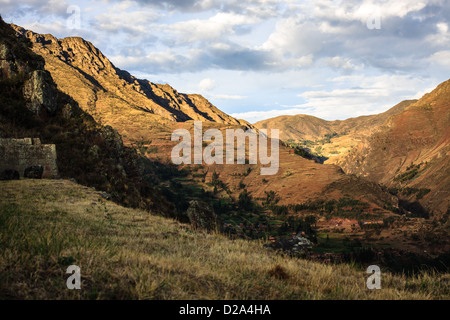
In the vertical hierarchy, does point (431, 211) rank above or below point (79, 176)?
below

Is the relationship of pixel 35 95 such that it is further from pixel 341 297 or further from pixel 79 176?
pixel 341 297

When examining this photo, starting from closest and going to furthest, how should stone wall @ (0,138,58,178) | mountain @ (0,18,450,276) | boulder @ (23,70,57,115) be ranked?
1. stone wall @ (0,138,58,178)
2. mountain @ (0,18,450,276)
3. boulder @ (23,70,57,115)

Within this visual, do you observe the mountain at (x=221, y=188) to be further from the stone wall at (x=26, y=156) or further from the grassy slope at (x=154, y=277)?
the grassy slope at (x=154, y=277)

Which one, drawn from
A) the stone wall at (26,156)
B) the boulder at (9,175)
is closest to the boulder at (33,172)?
the stone wall at (26,156)

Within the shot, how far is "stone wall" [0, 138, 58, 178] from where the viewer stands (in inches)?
765

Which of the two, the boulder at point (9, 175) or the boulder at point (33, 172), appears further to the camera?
the boulder at point (33, 172)

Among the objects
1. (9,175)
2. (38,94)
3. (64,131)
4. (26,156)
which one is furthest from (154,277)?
(38,94)

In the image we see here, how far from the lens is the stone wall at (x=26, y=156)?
19438 mm

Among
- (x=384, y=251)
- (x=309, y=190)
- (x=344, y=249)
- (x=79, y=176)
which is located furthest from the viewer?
(x=309, y=190)

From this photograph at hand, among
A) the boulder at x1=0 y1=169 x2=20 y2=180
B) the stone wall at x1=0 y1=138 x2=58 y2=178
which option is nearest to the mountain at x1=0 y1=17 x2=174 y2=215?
the stone wall at x1=0 y1=138 x2=58 y2=178

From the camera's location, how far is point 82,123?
31.8 m

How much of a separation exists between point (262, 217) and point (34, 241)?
144804 millimetres

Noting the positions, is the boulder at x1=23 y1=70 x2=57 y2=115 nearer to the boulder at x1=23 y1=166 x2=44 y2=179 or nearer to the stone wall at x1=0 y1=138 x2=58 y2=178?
the stone wall at x1=0 y1=138 x2=58 y2=178
